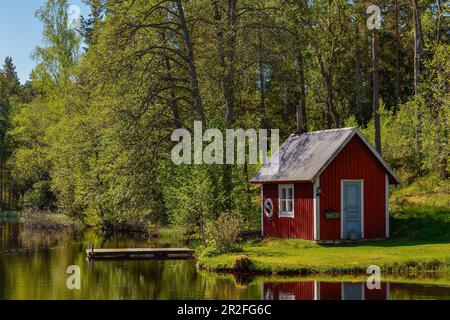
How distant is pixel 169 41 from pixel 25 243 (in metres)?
14.4

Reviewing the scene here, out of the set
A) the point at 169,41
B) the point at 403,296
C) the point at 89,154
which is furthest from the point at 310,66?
the point at 403,296

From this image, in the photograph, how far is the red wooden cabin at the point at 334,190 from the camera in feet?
97.4

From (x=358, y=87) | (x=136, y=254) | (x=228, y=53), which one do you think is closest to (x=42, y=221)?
(x=136, y=254)

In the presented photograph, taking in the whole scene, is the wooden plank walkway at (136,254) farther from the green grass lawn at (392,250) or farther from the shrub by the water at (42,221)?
the shrub by the water at (42,221)

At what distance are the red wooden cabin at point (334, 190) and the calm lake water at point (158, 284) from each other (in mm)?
5346

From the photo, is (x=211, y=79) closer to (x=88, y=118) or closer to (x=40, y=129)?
(x=88, y=118)

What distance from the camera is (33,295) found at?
20.1m

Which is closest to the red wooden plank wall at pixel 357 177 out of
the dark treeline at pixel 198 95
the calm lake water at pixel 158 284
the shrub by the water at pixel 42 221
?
the dark treeline at pixel 198 95

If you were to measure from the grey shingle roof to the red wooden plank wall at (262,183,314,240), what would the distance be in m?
0.59

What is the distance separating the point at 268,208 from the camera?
3269 centimetres

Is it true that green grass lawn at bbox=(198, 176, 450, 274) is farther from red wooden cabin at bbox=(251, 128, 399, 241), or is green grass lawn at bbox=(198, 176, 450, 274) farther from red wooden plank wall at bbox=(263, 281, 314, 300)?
red wooden plank wall at bbox=(263, 281, 314, 300)

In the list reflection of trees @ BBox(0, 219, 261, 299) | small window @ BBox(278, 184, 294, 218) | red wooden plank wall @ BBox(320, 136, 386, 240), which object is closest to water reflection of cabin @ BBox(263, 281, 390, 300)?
reflection of trees @ BBox(0, 219, 261, 299)

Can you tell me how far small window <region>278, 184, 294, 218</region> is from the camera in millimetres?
31167

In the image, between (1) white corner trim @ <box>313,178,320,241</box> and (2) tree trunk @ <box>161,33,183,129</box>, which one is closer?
(1) white corner trim @ <box>313,178,320,241</box>
